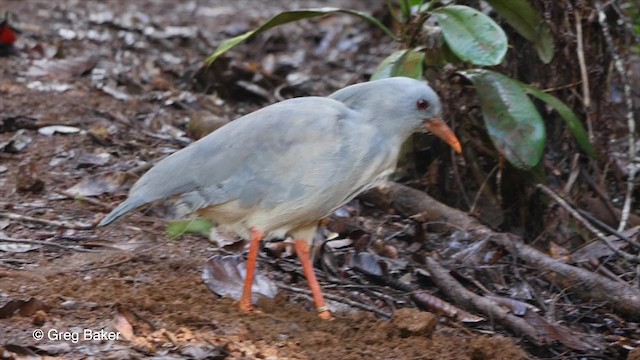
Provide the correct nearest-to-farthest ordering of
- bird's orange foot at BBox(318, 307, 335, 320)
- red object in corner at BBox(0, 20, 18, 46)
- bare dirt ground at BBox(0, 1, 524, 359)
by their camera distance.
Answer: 1. bare dirt ground at BBox(0, 1, 524, 359)
2. bird's orange foot at BBox(318, 307, 335, 320)
3. red object in corner at BBox(0, 20, 18, 46)

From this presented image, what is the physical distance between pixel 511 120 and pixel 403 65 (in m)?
0.60

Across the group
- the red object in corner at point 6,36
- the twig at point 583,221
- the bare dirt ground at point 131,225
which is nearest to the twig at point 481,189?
the twig at point 583,221

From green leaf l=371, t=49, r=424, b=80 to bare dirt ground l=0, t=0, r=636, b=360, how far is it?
80cm

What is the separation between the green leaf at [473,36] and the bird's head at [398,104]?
0.89m

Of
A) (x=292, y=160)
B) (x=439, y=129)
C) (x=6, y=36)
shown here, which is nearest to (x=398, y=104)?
Answer: (x=439, y=129)

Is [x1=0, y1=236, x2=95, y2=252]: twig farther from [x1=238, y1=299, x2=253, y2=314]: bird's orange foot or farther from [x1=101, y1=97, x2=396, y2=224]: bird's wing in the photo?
[x1=238, y1=299, x2=253, y2=314]: bird's orange foot

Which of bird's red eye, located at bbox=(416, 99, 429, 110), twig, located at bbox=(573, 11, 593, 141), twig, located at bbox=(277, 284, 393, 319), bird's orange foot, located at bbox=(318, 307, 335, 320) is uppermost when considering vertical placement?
bird's red eye, located at bbox=(416, 99, 429, 110)

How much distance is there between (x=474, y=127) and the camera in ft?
18.3

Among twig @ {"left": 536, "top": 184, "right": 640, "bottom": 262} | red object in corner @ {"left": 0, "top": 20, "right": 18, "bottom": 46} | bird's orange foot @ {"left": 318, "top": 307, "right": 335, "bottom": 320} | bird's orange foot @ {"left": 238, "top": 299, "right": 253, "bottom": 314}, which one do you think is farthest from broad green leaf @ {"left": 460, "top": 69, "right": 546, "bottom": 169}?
red object in corner @ {"left": 0, "top": 20, "right": 18, "bottom": 46}

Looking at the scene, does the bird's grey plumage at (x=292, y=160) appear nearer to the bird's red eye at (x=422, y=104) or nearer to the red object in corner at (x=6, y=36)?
the bird's red eye at (x=422, y=104)

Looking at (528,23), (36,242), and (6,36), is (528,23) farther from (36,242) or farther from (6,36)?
(6,36)

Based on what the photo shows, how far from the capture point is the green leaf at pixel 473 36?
4.81 metres

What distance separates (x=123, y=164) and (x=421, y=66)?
1684mm

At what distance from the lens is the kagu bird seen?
3770 millimetres
